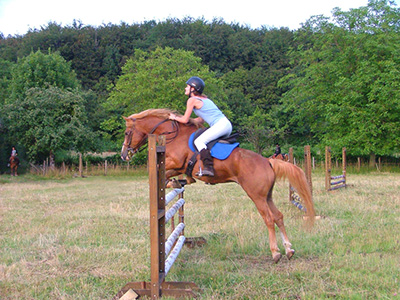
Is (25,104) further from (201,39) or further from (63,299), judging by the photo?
(201,39)

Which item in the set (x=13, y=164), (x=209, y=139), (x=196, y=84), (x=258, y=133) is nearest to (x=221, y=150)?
(x=209, y=139)

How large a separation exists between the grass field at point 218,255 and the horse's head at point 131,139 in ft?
5.06

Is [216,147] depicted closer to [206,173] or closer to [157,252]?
[206,173]

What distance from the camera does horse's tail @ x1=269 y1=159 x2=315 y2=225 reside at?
5.86 meters

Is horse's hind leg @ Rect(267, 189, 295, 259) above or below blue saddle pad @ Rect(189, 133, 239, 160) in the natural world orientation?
below

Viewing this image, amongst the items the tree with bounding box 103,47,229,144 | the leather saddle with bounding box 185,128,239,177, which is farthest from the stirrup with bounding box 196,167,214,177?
the tree with bounding box 103,47,229,144

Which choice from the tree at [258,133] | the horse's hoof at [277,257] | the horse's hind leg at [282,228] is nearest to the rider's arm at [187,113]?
the horse's hind leg at [282,228]

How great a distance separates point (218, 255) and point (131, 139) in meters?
2.40

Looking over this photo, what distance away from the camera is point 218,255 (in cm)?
592

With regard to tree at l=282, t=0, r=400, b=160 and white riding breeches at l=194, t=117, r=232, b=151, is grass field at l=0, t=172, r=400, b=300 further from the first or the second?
tree at l=282, t=0, r=400, b=160

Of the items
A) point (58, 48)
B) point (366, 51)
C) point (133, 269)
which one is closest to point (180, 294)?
point (133, 269)

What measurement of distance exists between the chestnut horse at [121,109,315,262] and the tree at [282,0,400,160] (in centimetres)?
2543

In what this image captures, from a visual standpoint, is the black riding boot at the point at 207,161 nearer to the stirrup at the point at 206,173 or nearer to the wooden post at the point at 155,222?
the stirrup at the point at 206,173

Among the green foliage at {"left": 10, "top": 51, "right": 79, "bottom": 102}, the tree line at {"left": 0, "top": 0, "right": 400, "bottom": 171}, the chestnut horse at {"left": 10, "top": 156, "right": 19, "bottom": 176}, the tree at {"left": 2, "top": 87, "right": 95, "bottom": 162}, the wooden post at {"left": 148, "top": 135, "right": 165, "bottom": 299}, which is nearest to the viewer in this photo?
the wooden post at {"left": 148, "top": 135, "right": 165, "bottom": 299}
